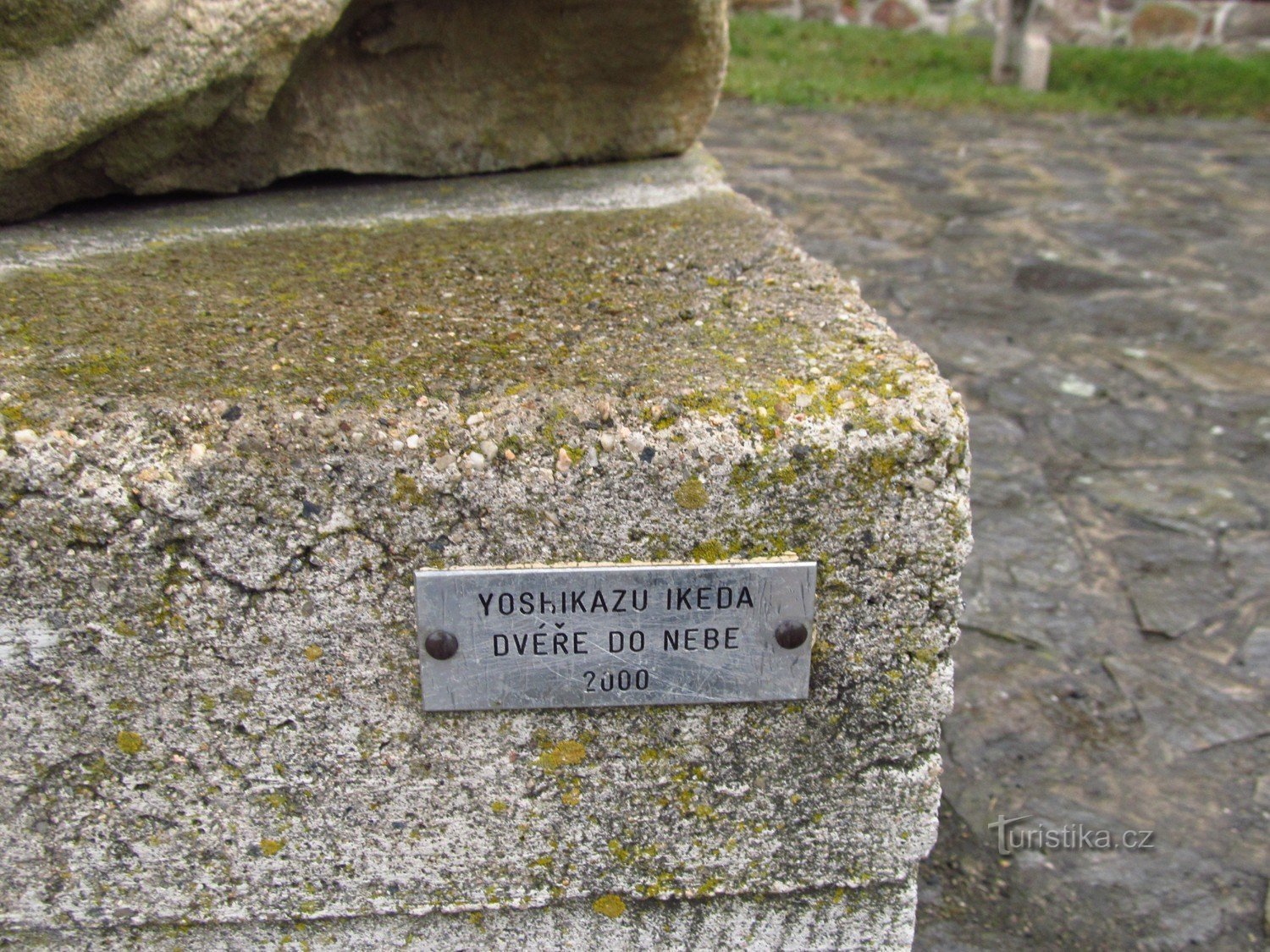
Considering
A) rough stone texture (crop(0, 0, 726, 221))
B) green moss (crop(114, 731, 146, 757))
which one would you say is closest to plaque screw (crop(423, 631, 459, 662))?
green moss (crop(114, 731, 146, 757))

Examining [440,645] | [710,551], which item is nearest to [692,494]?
[710,551]

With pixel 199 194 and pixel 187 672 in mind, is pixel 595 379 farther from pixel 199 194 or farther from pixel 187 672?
pixel 199 194

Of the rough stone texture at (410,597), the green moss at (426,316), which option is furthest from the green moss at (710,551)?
the green moss at (426,316)

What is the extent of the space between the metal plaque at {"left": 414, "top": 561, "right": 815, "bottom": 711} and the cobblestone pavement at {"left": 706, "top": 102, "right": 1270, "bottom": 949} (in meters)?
0.70

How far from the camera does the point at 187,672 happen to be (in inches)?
41.6

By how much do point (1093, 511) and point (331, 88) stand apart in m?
A: 1.83

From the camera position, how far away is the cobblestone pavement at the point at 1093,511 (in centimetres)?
165

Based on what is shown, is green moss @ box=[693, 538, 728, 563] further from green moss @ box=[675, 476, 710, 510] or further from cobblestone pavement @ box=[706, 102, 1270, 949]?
cobblestone pavement @ box=[706, 102, 1270, 949]

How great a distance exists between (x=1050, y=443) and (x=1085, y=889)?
1.42 m

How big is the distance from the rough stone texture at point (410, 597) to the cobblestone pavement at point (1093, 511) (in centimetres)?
59

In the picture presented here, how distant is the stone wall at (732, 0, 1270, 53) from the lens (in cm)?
803

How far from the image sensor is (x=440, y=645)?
1057mm

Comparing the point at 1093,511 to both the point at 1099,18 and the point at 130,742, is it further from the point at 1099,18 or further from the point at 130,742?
the point at 1099,18

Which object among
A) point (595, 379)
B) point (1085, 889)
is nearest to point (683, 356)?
point (595, 379)
